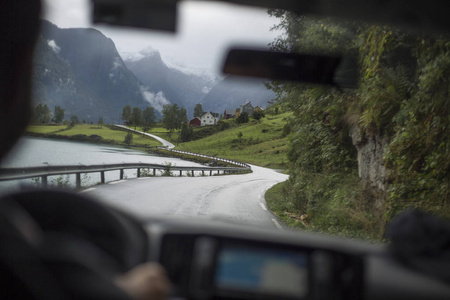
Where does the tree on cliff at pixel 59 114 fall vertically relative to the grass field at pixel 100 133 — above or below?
above

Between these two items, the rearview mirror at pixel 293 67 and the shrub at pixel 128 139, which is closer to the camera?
the rearview mirror at pixel 293 67

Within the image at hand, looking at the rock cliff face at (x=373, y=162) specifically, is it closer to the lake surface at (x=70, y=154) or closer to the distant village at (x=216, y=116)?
the distant village at (x=216, y=116)

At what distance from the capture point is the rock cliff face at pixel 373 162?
8.22 m

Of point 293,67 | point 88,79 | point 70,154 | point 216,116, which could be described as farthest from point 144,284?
point 70,154

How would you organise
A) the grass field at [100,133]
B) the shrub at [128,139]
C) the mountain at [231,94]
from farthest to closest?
the shrub at [128,139] → the grass field at [100,133] → the mountain at [231,94]

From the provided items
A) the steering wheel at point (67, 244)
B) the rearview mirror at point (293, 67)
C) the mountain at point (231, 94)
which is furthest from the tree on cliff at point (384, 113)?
the steering wheel at point (67, 244)

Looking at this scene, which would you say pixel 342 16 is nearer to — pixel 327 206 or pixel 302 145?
pixel 327 206

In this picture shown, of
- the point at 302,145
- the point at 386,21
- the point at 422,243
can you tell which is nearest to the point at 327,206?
the point at 302,145

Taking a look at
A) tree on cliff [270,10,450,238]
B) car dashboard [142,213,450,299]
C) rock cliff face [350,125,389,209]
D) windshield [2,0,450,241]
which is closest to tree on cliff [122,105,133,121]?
windshield [2,0,450,241]

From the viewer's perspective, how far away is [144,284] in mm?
1185

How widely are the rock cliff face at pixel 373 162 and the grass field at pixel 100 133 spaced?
5390 mm

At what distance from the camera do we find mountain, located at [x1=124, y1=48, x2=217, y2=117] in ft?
10.9

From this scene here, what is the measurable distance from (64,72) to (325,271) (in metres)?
2.51

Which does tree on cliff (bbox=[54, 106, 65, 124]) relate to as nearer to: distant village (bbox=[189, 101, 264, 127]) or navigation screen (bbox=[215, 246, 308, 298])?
distant village (bbox=[189, 101, 264, 127])
